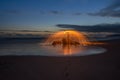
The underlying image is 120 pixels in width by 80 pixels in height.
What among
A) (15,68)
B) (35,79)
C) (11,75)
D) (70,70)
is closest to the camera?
(35,79)

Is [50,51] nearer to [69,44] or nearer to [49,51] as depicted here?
[49,51]

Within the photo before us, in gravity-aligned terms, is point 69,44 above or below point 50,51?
below

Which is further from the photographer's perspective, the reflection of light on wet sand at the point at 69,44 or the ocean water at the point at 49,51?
the reflection of light on wet sand at the point at 69,44

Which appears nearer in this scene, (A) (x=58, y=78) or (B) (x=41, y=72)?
(A) (x=58, y=78)

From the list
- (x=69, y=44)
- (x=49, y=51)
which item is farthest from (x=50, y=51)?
(x=69, y=44)

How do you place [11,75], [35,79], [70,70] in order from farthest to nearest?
[70,70]
[11,75]
[35,79]

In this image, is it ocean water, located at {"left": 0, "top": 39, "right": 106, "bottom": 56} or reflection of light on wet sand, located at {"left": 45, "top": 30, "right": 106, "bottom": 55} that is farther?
reflection of light on wet sand, located at {"left": 45, "top": 30, "right": 106, "bottom": 55}

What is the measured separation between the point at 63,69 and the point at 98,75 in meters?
1.95

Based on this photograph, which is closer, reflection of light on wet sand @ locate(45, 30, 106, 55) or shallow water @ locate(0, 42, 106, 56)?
shallow water @ locate(0, 42, 106, 56)

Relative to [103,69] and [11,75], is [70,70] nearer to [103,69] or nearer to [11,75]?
[103,69]

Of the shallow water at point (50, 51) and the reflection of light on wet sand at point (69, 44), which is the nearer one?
the shallow water at point (50, 51)

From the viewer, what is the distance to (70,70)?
10.2 m

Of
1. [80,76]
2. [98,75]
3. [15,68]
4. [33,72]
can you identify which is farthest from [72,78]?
[15,68]

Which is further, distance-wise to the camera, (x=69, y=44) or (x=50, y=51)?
(x=69, y=44)
